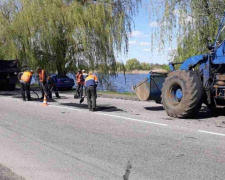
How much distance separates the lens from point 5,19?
27.3 m

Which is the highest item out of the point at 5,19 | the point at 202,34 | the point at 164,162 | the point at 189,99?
the point at 5,19

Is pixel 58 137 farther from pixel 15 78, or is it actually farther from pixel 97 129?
pixel 15 78

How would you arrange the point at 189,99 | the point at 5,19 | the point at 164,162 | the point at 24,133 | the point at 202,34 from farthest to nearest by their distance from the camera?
the point at 5,19
the point at 202,34
the point at 189,99
the point at 24,133
the point at 164,162

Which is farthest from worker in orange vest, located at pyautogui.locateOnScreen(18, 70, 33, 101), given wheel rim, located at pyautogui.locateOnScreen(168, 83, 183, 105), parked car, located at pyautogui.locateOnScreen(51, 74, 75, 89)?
parked car, located at pyautogui.locateOnScreen(51, 74, 75, 89)

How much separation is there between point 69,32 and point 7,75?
201 inches

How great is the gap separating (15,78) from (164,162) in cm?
1922

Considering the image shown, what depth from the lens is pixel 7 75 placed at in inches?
891

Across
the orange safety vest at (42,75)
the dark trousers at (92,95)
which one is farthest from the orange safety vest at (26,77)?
the dark trousers at (92,95)

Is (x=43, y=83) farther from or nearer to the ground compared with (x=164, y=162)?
farther from the ground

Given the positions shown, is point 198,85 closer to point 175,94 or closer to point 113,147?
point 175,94

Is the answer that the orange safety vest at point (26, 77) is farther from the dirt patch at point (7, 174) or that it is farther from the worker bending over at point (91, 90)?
the dirt patch at point (7, 174)

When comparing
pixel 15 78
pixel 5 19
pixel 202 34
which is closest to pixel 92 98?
pixel 202 34

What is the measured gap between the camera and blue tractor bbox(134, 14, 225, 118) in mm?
8826

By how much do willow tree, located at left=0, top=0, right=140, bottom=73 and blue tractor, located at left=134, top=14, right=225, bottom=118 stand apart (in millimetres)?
13640
